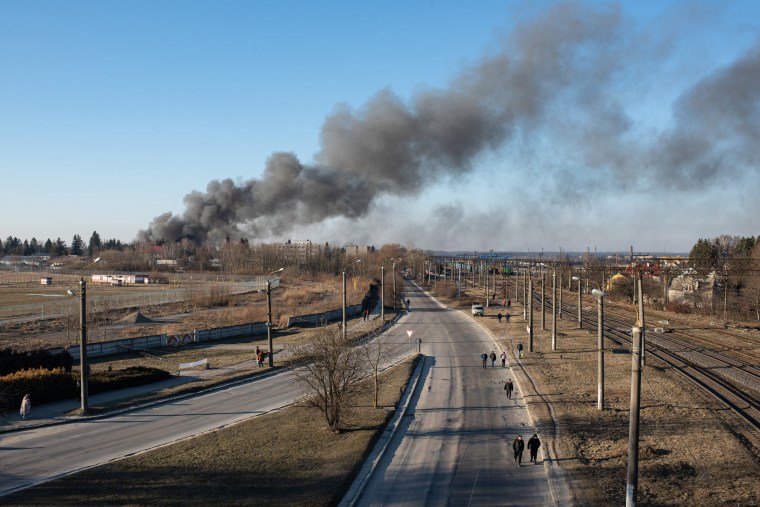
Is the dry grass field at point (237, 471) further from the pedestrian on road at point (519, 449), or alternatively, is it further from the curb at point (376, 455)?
the pedestrian on road at point (519, 449)

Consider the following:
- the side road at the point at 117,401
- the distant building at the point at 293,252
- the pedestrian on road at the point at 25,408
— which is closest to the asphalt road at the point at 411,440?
the side road at the point at 117,401

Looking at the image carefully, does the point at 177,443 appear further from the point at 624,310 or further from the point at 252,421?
the point at 624,310

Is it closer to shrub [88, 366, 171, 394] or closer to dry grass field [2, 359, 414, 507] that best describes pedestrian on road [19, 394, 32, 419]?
shrub [88, 366, 171, 394]

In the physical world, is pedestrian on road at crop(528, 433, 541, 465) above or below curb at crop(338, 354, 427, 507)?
above

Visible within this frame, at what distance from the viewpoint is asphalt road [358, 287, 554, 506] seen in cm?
1207

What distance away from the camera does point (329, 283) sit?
89.4 metres

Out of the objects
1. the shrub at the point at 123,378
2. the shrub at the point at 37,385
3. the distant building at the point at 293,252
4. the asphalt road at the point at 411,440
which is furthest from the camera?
the distant building at the point at 293,252

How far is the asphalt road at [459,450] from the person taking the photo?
1207cm

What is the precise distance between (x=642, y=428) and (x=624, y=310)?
4511cm

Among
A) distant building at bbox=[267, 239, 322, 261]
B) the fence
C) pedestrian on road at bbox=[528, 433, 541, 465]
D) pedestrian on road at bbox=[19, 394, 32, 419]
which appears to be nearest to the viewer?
pedestrian on road at bbox=[528, 433, 541, 465]

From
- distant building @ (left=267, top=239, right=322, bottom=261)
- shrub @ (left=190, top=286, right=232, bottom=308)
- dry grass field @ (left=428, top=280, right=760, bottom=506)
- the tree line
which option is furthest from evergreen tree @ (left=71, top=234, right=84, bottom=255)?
dry grass field @ (left=428, top=280, right=760, bottom=506)

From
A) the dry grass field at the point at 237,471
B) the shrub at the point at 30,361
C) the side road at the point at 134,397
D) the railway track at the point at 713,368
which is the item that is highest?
the shrub at the point at 30,361

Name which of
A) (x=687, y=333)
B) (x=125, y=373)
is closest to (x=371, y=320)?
(x=687, y=333)

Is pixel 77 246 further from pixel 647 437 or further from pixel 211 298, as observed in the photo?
pixel 647 437
